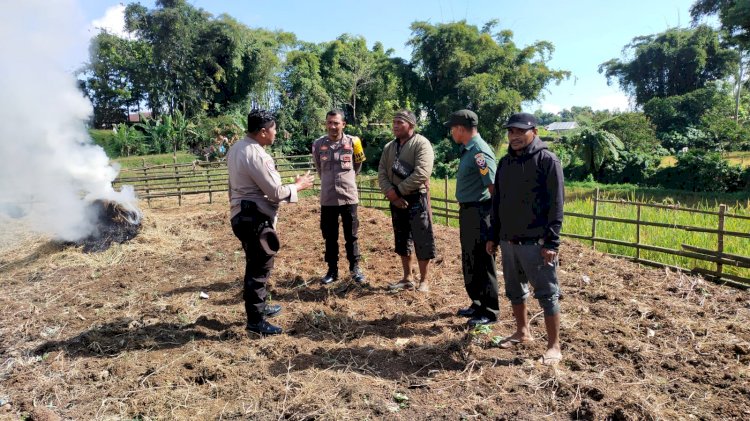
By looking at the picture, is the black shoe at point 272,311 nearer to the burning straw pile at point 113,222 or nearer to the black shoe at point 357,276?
the black shoe at point 357,276

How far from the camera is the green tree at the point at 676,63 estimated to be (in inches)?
1382

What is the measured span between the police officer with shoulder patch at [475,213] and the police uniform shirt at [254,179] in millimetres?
1339

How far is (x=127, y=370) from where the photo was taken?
3.28 metres

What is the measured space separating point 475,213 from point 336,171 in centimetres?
166

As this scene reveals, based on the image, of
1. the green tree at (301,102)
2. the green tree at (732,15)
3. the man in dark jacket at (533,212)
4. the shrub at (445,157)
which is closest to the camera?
the man in dark jacket at (533,212)

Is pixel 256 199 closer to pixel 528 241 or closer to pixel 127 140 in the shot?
pixel 528 241

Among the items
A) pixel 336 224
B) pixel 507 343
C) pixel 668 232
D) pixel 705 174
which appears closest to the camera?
pixel 507 343

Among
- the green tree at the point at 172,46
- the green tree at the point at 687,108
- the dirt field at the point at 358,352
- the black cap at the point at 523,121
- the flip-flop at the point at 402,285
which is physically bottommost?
the dirt field at the point at 358,352

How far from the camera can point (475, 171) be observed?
145 inches

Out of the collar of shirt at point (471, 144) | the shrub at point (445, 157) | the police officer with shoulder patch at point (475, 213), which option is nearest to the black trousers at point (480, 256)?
the police officer with shoulder patch at point (475, 213)

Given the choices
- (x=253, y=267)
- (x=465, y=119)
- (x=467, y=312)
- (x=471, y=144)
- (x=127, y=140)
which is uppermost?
(x=127, y=140)

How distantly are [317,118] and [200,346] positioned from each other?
86.4 feet

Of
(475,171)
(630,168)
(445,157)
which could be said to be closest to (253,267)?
(475,171)

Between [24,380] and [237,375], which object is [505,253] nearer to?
[237,375]
